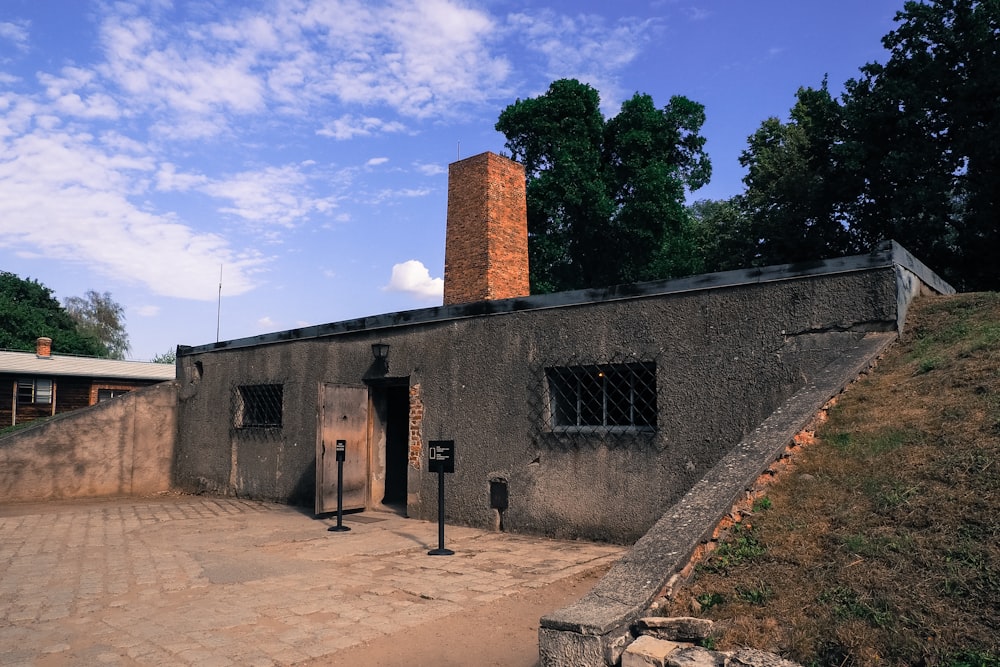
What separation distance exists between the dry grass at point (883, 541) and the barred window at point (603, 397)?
7.56ft

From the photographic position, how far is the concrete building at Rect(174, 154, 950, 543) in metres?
6.20

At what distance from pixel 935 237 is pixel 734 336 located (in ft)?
42.5

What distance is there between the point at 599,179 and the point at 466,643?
20.1 m

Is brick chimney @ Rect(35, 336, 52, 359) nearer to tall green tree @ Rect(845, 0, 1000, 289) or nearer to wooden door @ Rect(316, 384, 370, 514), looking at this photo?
wooden door @ Rect(316, 384, 370, 514)

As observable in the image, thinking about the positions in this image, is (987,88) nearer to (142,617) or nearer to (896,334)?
(896,334)

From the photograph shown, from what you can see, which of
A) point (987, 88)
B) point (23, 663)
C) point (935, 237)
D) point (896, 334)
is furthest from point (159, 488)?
point (987, 88)

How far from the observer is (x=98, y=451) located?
13422mm

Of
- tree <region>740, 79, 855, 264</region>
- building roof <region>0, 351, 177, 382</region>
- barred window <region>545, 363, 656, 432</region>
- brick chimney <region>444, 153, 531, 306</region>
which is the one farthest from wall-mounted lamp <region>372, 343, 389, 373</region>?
building roof <region>0, 351, 177, 382</region>

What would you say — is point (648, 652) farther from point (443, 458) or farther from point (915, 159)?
point (915, 159)

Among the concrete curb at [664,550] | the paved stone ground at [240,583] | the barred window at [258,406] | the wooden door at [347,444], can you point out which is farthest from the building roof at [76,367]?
the concrete curb at [664,550]

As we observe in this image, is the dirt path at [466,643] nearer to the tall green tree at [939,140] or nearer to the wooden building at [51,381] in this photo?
the tall green tree at [939,140]

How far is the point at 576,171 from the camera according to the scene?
22359 mm

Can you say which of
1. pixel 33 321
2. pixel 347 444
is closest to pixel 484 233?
pixel 347 444

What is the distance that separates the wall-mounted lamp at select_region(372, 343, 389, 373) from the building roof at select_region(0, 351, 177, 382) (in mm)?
19044
